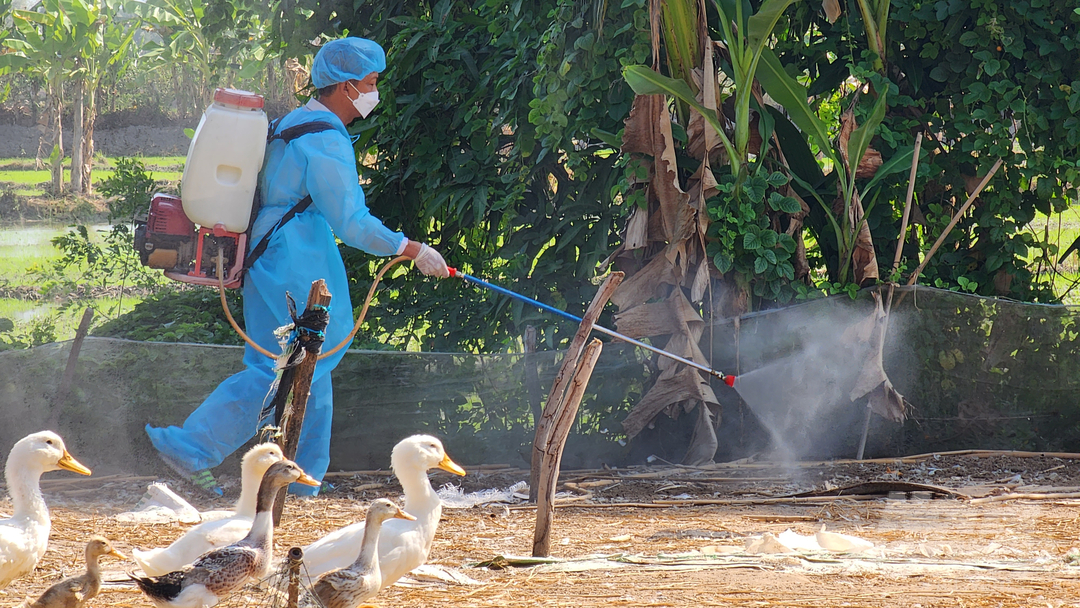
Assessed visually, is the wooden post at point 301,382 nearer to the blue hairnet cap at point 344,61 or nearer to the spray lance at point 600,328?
the spray lance at point 600,328

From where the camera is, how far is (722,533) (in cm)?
427

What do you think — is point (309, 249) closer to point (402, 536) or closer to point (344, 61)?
point (344, 61)

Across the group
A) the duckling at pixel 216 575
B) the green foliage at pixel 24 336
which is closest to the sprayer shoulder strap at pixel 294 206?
the duckling at pixel 216 575

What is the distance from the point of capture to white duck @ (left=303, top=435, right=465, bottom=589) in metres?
3.10

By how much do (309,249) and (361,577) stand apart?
2.11 m

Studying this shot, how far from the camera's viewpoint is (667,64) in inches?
228

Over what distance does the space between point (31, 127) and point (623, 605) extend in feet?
49.5

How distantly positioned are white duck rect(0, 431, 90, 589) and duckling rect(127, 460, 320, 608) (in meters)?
0.55

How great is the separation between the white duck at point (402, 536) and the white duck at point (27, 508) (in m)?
0.80

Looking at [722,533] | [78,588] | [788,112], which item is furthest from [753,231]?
[78,588]

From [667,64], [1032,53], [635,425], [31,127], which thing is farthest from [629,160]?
[31,127]

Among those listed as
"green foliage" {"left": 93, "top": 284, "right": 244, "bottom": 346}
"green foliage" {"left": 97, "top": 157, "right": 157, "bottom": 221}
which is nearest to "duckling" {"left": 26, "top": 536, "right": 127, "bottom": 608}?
"green foliage" {"left": 93, "top": 284, "right": 244, "bottom": 346}

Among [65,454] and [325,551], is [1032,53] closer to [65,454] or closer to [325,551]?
[325,551]

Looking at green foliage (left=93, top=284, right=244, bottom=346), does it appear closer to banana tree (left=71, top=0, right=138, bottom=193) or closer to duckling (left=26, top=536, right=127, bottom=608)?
duckling (left=26, top=536, right=127, bottom=608)
